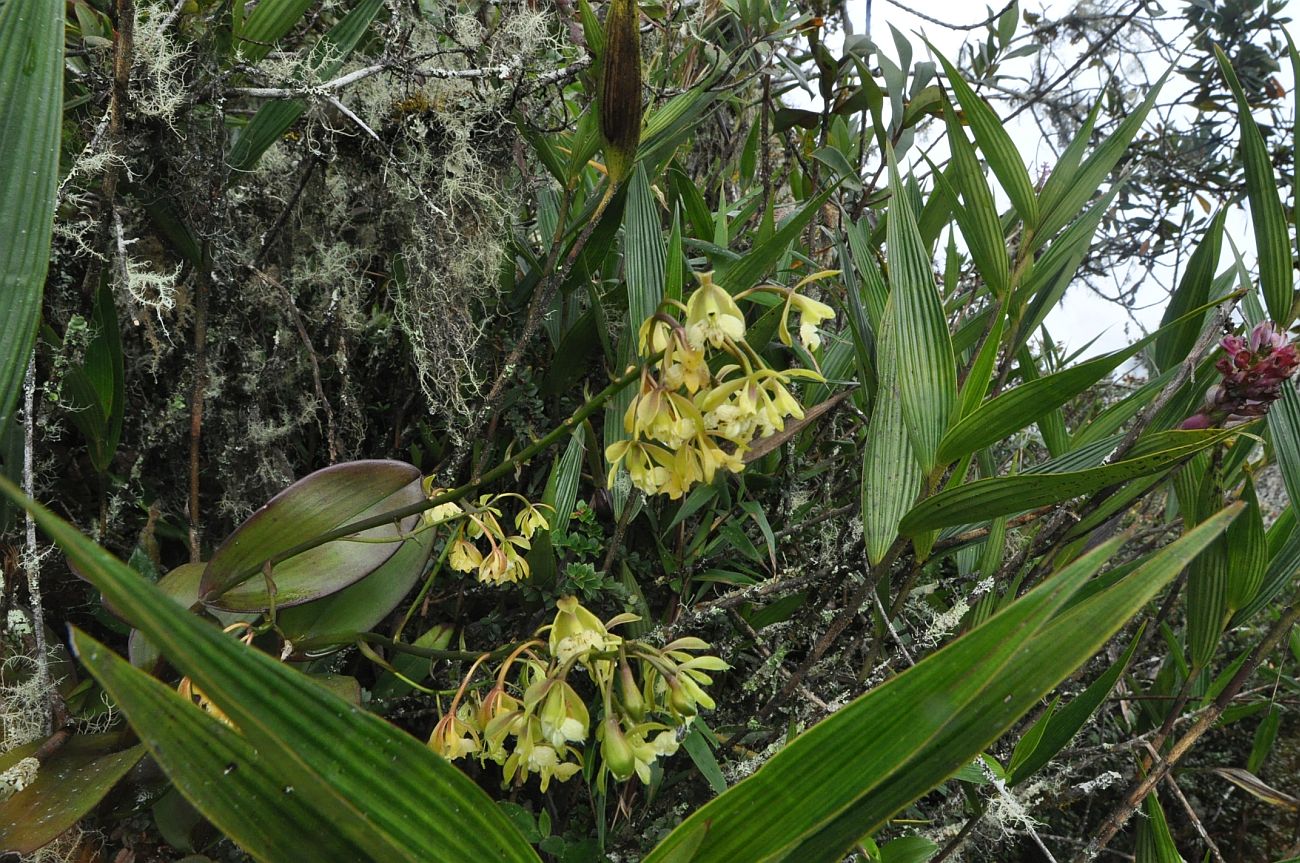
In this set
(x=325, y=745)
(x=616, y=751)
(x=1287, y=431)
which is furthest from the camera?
(x=1287, y=431)

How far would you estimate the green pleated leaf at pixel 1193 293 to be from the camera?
749 mm

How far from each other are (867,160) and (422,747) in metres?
1.12

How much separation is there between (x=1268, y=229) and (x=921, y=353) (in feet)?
1.19

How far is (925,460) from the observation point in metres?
0.55

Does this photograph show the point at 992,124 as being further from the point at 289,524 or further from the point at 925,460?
the point at 289,524

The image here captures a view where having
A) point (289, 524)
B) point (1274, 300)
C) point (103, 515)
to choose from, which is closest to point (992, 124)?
point (1274, 300)

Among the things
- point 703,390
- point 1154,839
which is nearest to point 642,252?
point 703,390

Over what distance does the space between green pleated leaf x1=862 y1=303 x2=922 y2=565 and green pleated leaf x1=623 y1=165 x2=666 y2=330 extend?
181 millimetres

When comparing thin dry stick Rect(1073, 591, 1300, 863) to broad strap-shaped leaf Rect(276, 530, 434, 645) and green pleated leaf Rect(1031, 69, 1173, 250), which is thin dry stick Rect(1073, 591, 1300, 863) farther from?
broad strap-shaped leaf Rect(276, 530, 434, 645)

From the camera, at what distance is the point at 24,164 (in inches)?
17.2

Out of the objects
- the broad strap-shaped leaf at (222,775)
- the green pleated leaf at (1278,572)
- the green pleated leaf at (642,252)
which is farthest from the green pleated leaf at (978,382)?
the broad strap-shaped leaf at (222,775)

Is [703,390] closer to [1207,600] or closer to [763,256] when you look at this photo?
[763,256]

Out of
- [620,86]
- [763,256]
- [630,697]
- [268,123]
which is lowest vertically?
[630,697]

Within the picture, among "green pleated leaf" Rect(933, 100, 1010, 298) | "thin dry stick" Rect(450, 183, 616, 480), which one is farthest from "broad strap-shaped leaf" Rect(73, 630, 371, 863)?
"green pleated leaf" Rect(933, 100, 1010, 298)
